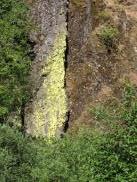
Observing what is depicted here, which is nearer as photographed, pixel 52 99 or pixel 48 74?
pixel 52 99

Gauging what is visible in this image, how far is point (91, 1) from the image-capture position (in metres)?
49.2

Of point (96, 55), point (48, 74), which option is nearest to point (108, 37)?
point (96, 55)

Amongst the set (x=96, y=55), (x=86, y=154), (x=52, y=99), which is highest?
(x=96, y=55)

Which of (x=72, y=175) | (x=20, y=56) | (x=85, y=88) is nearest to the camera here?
(x=72, y=175)

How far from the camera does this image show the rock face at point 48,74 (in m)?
47.0

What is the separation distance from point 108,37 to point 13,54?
7627 millimetres

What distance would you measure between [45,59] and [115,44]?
5222 mm

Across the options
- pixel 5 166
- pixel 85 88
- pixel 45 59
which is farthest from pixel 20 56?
pixel 5 166

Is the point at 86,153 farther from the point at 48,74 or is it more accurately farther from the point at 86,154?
the point at 48,74

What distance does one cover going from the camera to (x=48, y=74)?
160 feet

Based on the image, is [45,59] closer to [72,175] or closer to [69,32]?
[69,32]

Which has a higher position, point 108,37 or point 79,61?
point 108,37

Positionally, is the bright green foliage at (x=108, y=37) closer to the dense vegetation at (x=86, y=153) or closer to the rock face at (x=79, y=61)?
the rock face at (x=79, y=61)

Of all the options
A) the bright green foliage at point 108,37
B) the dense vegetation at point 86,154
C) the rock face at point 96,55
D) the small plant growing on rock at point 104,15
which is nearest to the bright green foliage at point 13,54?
the rock face at point 96,55
